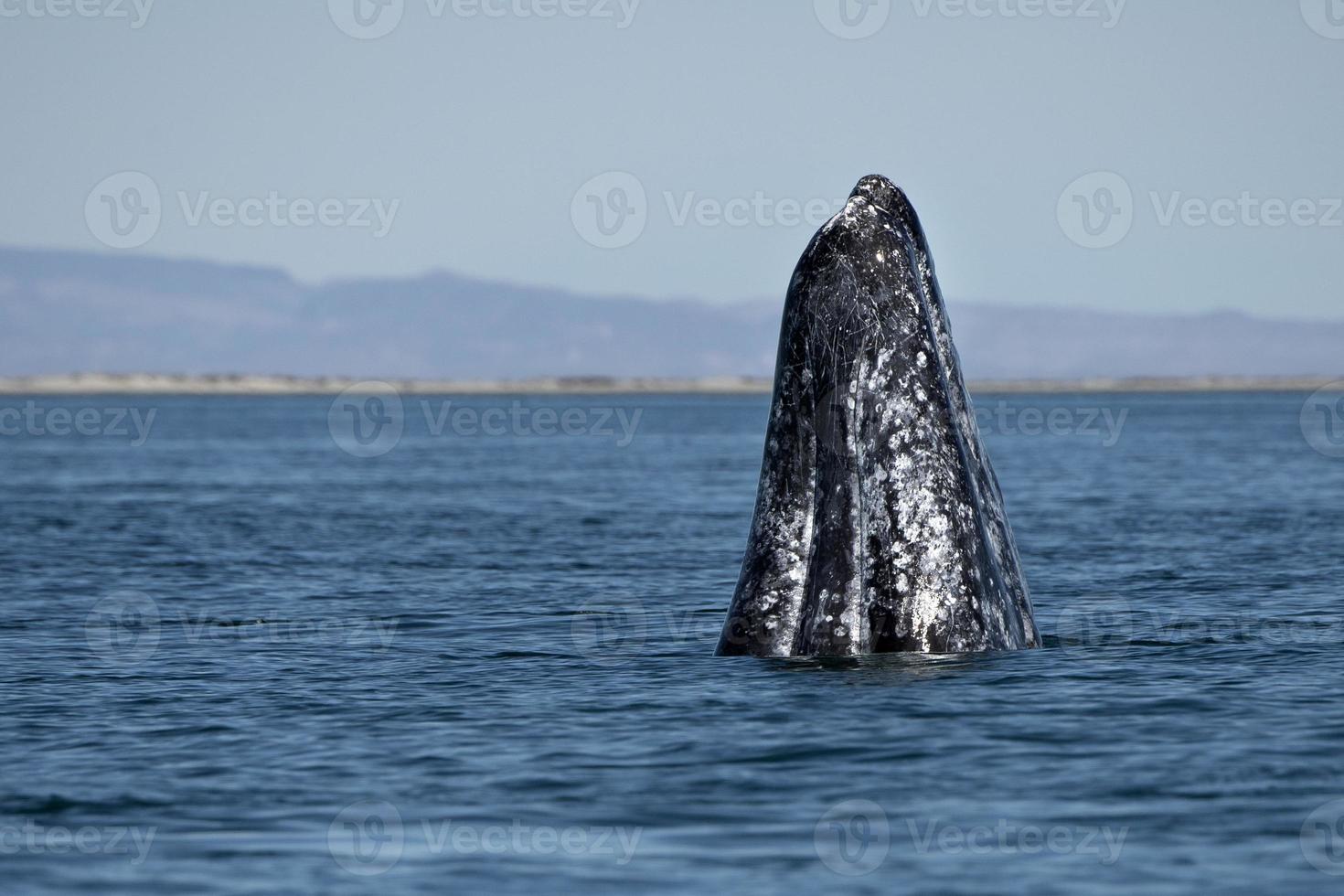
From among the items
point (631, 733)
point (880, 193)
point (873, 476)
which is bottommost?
point (631, 733)

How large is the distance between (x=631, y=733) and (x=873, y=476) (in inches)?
74.2

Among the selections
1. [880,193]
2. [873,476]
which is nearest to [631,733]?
[873,476]

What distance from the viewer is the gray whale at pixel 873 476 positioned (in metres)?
9.79

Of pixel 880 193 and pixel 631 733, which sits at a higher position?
pixel 880 193

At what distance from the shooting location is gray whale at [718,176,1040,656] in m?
9.79

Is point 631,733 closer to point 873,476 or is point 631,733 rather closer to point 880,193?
point 873,476

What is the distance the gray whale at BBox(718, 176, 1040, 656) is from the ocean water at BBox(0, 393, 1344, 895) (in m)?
0.27

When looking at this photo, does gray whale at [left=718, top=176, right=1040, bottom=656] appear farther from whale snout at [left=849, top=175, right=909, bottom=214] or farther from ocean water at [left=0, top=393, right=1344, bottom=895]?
ocean water at [left=0, top=393, right=1344, bottom=895]

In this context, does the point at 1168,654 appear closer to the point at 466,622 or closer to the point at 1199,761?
the point at 1199,761

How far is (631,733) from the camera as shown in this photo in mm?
9461

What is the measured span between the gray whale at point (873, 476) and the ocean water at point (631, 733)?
0.89 ft

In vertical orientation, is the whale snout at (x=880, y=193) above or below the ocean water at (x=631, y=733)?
above

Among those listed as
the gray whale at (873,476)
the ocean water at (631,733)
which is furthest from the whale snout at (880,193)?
the ocean water at (631,733)

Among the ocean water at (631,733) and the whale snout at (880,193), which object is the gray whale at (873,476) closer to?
the whale snout at (880,193)
